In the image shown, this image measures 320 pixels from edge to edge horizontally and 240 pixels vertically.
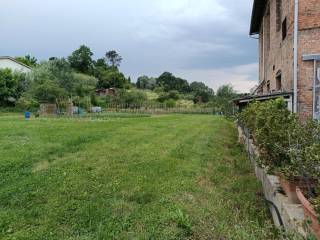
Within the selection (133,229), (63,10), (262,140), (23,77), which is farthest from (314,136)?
(23,77)

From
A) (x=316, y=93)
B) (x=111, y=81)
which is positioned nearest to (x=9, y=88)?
(x=111, y=81)

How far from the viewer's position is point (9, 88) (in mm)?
36469

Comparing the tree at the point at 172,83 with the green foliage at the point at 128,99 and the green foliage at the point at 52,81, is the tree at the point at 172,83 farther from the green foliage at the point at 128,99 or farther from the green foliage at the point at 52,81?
the green foliage at the point at 52,81

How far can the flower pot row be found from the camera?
2.40 m

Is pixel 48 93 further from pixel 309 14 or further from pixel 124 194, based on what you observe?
pixel 124 194

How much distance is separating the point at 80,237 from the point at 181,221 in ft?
3.43

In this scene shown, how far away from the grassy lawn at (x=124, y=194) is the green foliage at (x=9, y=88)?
3145 cm

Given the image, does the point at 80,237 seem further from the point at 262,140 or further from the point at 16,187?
the point at 262,140

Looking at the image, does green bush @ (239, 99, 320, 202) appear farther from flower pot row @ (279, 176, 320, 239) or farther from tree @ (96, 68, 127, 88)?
tree @ (96, 68, 127, 88)

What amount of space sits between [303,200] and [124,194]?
2356mm

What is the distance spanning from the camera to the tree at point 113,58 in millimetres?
86394

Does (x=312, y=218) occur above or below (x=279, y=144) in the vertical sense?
below

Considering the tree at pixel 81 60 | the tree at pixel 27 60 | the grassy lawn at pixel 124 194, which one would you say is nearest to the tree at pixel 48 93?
the grassy lawn at pixel 124 194

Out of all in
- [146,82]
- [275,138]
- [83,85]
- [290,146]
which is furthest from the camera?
[146,82]
